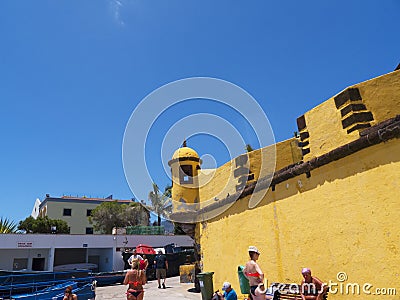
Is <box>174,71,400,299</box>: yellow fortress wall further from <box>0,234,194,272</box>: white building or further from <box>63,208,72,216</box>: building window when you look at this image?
<box>63,208,72,216</box>: building window

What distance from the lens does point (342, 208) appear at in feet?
19.6

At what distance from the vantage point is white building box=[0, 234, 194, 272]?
22.2m

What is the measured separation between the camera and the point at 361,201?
18.3ft

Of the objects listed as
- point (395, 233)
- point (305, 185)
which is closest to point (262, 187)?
point (305, 185)

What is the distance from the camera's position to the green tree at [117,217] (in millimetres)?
41250

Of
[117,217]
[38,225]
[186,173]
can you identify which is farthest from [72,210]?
[186,173]

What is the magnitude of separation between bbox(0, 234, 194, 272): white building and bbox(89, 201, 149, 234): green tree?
40.3 ft

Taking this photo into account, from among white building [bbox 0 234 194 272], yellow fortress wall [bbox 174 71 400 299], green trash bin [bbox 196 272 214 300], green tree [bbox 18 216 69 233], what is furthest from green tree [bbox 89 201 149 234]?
yellow fortress wall [bbox 174 71 400 299]

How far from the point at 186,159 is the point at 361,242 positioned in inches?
376

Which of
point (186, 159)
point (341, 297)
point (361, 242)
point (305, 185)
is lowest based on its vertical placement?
point (341, 297)

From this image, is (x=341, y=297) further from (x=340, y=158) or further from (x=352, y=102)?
(x=352, y=102)

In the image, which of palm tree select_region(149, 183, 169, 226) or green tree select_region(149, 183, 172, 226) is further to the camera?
palm tree select_region(149, 183, 169, 226)

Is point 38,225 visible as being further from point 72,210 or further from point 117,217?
point 72,210

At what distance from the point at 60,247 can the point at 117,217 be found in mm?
17834
